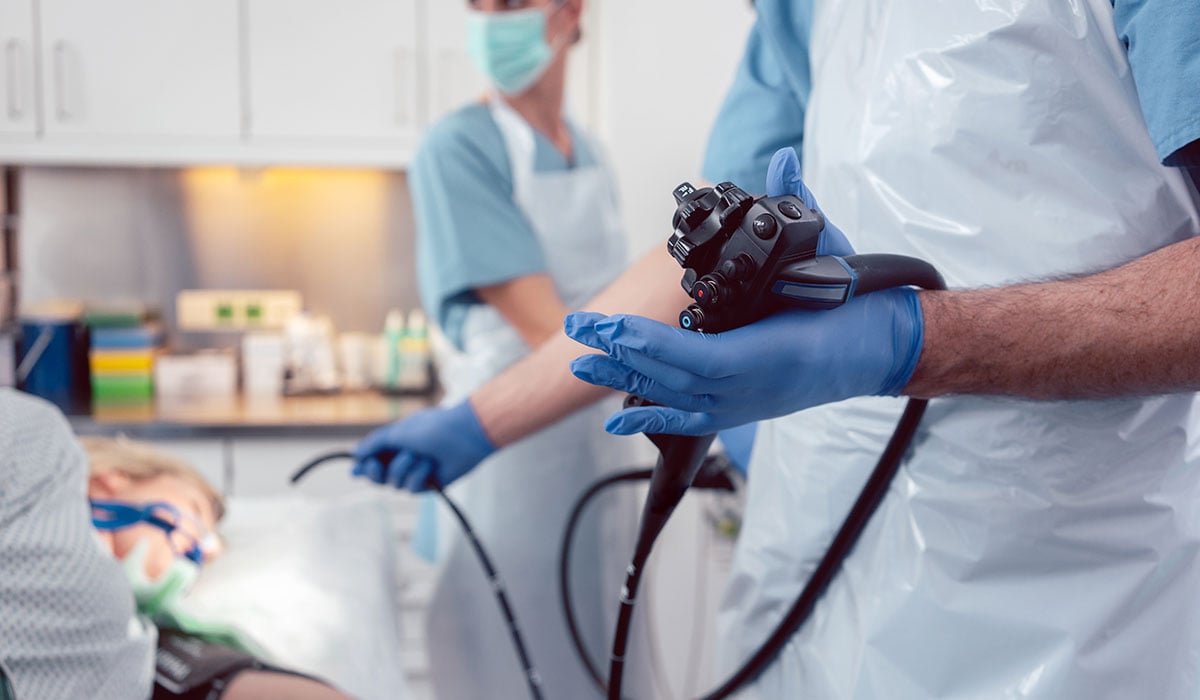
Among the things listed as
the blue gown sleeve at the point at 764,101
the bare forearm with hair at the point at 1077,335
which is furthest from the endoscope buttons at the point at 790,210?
the blue gown sleeve at the point at 764,101

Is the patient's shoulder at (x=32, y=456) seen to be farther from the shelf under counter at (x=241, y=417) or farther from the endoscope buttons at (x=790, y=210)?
the shelf under counter at (x=241, y=417)

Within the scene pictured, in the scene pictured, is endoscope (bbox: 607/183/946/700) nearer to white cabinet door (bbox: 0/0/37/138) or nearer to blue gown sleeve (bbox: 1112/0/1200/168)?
blue gown sleeve (bbox: 1112/0/1200/168)

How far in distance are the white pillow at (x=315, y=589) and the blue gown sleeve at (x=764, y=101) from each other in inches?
34.4

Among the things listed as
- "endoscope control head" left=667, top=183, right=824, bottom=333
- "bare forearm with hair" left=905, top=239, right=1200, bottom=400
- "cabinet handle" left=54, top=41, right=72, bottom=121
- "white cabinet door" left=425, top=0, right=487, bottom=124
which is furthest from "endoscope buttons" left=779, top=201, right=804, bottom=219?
"cabinet handle" left=54, top=41, right=72, bottom=121

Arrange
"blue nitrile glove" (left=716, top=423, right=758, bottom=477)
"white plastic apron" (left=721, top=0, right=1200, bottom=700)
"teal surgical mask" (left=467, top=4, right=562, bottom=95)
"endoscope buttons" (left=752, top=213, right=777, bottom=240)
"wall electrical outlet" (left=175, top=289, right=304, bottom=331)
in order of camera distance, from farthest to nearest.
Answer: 1. "wall electrical outlet" (left=175, top=289, right=304, bottom=331)
2. "teal surgical mask" (left=467, top=4, right=562, bottom=95)
3. "blue nitrile glove" (left=716, top=423, right=758, bottom=477)
4. "white plastic apron" (left=721, top=0, right=1200, bottom=700)
5. "endoscope buttons" (left=752, top=213, right=777, bottom=240)

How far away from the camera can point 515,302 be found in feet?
5.36

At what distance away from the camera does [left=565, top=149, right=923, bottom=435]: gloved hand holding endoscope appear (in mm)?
570

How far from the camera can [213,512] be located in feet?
5.77

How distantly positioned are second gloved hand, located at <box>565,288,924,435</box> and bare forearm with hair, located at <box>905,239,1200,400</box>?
0.03 m

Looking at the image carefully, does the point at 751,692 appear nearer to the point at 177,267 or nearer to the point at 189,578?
the point at 189,578

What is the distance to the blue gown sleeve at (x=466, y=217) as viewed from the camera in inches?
63.3

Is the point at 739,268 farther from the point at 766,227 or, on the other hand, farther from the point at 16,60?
the point at 16,60

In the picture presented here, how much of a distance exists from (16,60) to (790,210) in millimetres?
2605

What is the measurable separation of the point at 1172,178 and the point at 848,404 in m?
0.28
